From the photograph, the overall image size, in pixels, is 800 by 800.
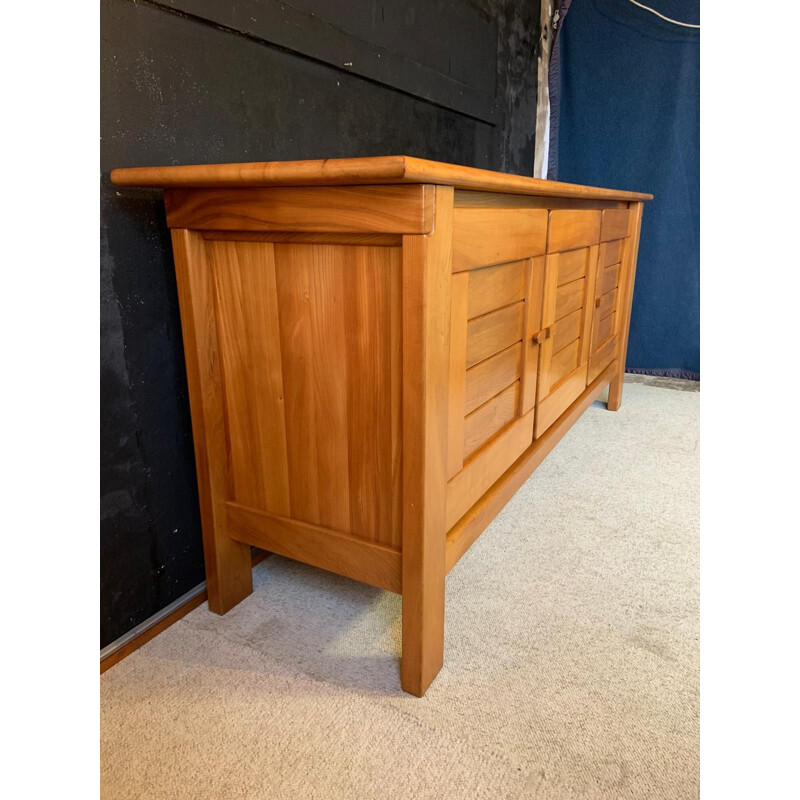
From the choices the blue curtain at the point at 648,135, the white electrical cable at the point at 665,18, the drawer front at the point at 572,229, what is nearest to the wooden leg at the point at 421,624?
the drawer front at the point at 572,229

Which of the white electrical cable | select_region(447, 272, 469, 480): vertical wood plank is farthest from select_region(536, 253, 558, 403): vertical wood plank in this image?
the white electrical cable

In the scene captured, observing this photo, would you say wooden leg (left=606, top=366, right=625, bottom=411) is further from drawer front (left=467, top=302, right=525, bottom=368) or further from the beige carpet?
drawer front (left=467, top=302, right=525, bottom=368)

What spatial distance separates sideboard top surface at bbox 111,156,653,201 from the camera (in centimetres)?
77

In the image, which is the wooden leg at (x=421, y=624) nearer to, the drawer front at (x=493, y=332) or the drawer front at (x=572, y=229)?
the drawer front at (x=493, y=332)

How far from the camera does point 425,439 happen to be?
36.8 inches

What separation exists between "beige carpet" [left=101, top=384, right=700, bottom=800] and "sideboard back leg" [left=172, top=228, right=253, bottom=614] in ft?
0.25

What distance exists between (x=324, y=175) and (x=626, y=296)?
5.96 ft

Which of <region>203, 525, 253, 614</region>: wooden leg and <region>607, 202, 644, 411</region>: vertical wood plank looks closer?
<region>203, 525, 253, 614</region>: wooden leg

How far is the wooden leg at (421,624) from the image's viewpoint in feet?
3.31

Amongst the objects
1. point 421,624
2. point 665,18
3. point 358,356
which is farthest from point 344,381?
point 665,18

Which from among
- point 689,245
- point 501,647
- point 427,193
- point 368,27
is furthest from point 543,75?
point 501,647

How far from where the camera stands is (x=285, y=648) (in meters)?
1.15

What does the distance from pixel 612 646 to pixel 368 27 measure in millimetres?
1519

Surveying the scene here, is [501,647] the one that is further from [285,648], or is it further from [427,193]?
[427,193]
